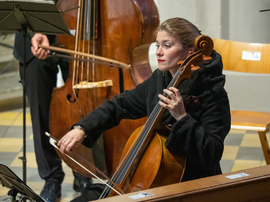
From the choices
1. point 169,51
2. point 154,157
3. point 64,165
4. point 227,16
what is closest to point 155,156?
point 154,157

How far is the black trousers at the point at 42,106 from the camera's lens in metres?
2.30

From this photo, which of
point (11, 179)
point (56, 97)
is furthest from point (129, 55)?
point (11, 179)

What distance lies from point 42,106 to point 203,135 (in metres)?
1.33

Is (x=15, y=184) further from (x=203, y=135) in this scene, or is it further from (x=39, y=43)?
(x=39, y=43)

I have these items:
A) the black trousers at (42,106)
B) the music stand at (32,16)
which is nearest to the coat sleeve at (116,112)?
the music stand at (32,16)

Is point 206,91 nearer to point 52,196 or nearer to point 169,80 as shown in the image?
point 169,80

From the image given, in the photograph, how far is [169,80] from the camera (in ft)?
4.83

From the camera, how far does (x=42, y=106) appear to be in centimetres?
Answer: 233

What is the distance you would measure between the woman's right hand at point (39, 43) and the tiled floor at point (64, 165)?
858mm

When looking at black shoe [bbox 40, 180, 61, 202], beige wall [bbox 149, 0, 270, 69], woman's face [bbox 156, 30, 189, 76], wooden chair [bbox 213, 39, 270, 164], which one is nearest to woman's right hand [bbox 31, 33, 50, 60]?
black shoe [bbox 40, 180, 61, 202]

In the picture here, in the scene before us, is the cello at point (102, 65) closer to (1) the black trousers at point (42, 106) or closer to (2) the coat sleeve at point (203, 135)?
(1) the black trousers at point (42, 106)

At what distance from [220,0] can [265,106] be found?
113 cm

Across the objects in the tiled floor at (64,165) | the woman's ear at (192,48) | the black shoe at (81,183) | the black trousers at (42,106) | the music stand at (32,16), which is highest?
the music stand at (32,16)

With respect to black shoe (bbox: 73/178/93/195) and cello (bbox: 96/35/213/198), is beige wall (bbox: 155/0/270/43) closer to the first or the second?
black shoe (bbox: 73/178/93/195)
